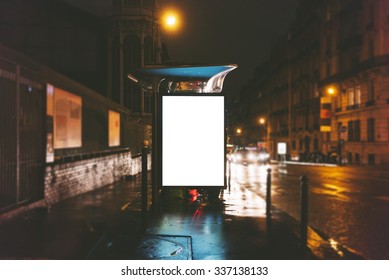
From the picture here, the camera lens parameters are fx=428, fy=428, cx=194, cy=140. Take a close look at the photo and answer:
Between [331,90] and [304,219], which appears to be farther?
[331,90]

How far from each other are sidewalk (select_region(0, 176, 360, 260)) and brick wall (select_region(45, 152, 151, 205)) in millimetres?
1734

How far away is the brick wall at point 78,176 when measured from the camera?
1009 centimetres

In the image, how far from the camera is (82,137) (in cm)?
1228

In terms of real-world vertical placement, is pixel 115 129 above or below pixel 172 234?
Answer: above

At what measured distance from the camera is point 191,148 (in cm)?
454

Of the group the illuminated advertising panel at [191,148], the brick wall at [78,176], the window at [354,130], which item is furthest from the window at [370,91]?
the illuminated advertising panel at [191,148]

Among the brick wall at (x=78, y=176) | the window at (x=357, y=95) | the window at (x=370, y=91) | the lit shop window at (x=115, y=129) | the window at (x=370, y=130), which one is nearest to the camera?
the lit shop window at (x=115, y=129)

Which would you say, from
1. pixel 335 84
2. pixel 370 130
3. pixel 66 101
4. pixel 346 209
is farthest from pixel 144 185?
pixel 335 84

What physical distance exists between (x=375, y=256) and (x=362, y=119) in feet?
115

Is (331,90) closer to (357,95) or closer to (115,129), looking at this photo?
(357,95)

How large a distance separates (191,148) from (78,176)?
26.2ft

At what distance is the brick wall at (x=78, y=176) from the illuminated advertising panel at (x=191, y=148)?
183 inches

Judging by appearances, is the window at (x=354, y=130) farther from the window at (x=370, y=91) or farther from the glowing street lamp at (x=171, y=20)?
the glowing street lamp at (x=171, y=20)

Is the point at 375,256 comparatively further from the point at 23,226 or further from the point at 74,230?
the point at 23,226
